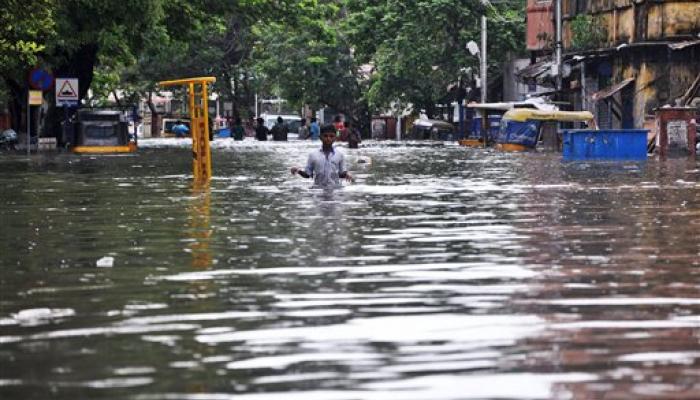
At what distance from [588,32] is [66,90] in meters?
19.5

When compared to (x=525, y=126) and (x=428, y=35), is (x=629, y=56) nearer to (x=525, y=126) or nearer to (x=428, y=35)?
(x=525, y=126)

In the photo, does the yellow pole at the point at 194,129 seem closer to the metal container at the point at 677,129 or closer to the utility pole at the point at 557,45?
→ the metal container at the point at 677,129

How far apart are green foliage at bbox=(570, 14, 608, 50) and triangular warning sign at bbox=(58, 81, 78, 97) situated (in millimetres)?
19235

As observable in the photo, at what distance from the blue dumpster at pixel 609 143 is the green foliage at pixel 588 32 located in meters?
15.2

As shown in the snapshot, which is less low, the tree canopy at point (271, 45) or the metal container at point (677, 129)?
the tree canopy at point (271, 45)

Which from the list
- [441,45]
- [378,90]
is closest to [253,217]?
[441,45]

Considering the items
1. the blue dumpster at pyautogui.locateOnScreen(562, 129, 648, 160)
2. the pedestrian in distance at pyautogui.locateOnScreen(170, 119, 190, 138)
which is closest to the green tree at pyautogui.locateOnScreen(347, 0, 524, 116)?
the blue dumpster at pyautogui.locateOnScreen(562, 129, 648, 160)

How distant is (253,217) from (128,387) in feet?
40.8

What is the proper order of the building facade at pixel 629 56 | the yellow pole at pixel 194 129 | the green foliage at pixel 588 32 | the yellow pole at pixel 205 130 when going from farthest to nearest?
the green foliage at pixel 588 32, the building facade at pixel 629 56, the yellow pole at pixel 194 129, the yellow pole at pixel 205 130

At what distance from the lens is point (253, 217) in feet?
65.4

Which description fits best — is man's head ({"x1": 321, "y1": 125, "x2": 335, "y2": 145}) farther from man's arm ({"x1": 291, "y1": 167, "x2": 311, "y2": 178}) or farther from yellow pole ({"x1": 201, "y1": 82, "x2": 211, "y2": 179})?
yellow pole ({"x1": 201, "y1": 82, "x2": 211, "y2": 179})

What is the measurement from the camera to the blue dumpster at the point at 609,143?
46750 millimetres

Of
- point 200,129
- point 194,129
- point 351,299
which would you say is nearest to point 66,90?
point 194,129

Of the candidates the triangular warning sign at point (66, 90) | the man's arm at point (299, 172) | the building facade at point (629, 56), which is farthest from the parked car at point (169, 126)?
the man's arm at point (299, 172)
